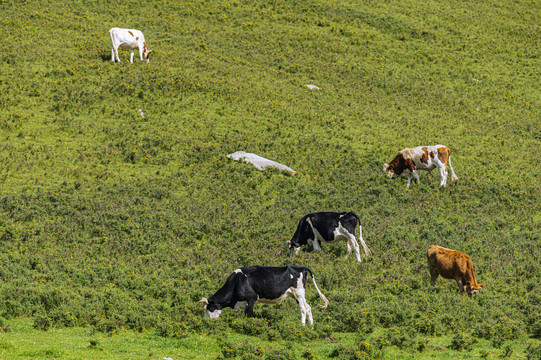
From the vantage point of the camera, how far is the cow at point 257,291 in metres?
14.4

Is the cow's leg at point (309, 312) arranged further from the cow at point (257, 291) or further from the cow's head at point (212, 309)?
the cow's head at point (212, 309)

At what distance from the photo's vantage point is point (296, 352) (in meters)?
12.8

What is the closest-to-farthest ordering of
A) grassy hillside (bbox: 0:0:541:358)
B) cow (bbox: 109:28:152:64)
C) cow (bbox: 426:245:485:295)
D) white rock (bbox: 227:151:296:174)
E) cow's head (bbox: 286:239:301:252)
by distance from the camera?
1. grassy hillside (bbox: 0:0:541:358)
2. cow (bbox: 426:245:485:295)
3. cow's head (bbox: 286:239:301:252)
4. white rock (bbox: 227:151:296:174)
5. cow (bbox: 109:28:152:64)

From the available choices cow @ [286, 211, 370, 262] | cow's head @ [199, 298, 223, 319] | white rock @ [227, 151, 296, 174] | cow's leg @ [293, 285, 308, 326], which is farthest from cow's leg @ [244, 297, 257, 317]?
white rock @ [227, 151, 296, 174]

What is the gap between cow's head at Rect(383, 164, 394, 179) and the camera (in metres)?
30.0

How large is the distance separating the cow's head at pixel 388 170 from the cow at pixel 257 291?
54.6ft

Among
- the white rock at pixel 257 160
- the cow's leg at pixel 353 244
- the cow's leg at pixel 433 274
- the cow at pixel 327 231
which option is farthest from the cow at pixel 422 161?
the cow's leg at pixel 433 274

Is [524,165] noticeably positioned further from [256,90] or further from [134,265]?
[134,265]

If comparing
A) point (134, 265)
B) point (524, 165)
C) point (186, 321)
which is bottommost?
point (524, 165)

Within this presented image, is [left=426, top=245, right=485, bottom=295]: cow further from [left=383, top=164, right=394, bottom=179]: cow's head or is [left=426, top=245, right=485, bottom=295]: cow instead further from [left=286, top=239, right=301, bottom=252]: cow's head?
[left=383, top=164, right=394, bottom=179]: cow's head

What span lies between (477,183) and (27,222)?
2331cm

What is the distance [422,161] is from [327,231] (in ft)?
38.5

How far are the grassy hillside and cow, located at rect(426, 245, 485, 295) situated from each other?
14.4 inches

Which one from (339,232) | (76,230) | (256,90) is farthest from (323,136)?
(76,230)
